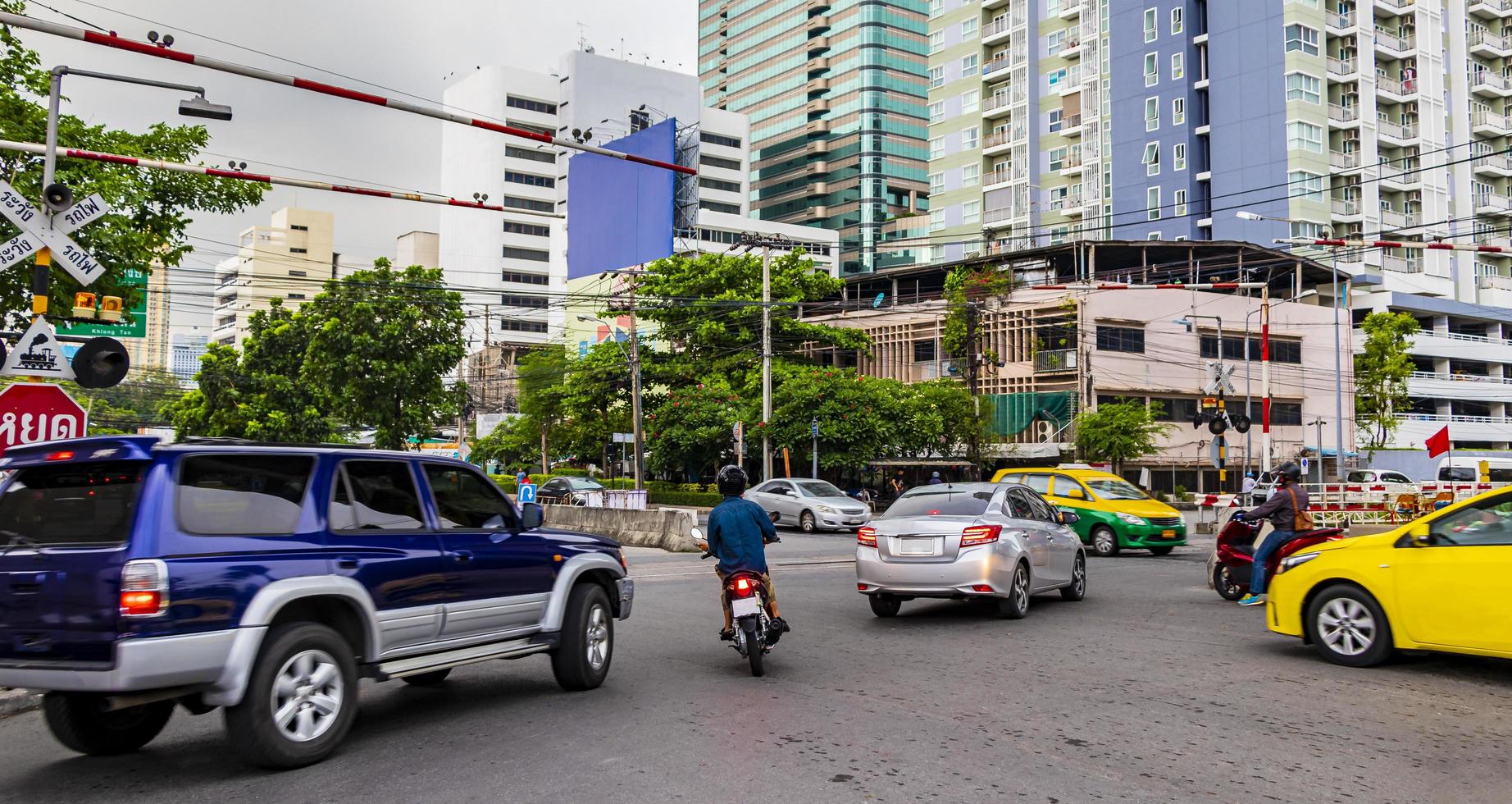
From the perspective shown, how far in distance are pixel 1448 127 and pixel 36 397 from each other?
8068 cm

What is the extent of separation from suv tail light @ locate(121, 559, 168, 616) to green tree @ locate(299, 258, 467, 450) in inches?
1560

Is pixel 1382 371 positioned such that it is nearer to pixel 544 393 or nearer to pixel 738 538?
pixel 544 393

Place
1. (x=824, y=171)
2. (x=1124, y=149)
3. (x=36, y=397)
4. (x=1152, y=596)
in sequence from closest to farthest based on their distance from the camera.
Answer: (x=36, y=397) < (x=1152, y=596) < (x=1124, y=149) < (x=824, y=171)

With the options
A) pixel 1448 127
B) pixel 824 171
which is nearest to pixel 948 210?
pixel 1448 127

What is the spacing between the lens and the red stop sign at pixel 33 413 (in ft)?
34.9

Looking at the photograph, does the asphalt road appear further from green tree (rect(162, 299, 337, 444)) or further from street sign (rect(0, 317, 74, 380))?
green tree (rect(162, 299, 337, 444))

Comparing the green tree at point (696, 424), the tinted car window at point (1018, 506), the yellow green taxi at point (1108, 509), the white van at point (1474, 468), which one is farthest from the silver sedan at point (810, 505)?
the white van at point (1474, 468)

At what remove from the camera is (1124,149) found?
69875mm

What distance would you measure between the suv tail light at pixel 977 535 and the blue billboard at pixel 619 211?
20.3 metres

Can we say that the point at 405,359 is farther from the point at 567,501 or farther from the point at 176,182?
the point at 176,182

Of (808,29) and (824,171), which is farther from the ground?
(808,29)

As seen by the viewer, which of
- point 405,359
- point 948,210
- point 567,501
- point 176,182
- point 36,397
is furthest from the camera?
point 948,210

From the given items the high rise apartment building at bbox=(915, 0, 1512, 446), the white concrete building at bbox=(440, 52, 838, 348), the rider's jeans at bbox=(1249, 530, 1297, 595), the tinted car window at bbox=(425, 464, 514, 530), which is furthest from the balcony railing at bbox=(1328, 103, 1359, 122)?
the tinted car window at bbox=(425, 464, 514, 530)

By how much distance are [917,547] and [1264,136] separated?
194 ft
